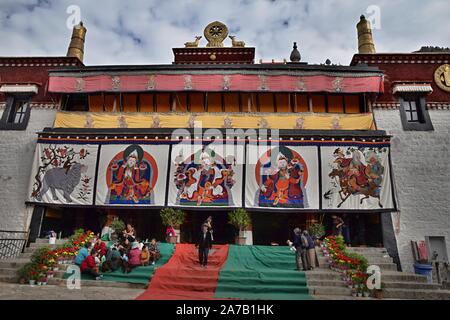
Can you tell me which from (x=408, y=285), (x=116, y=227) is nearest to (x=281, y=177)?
(x=408, y=285)

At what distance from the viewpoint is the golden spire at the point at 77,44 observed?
20594 mm

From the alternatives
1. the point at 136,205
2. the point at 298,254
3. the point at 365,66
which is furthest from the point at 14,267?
the point at 365,66

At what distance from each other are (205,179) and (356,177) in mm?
6803

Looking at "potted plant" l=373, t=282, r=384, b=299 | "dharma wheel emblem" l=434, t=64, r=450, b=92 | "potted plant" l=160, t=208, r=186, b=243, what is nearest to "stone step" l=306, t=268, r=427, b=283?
"potted plant" l=373, t=282, r=384, b=299

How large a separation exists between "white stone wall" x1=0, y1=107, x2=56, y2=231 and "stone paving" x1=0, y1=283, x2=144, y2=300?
19.8ft

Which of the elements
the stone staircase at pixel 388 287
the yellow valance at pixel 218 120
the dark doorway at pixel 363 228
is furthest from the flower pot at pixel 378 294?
the yellow valance at pixel 218 120

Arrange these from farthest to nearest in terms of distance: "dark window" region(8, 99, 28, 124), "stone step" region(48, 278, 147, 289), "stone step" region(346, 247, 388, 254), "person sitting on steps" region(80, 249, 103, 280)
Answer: "dark window" region(8, 99, 28, 124) → "stone step" region(346, 247, 388, 254) → "person sitting on steps" region(80, 249, 103, 280) → "stone step" region(48, 278, 147, 289)

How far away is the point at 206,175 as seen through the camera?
1367 centimetres

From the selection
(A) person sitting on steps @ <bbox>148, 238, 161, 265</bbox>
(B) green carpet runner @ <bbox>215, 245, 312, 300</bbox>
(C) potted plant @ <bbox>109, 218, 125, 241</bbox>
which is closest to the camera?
(B) green carpet runner @ <bbox>215, 245, 312, 300</bbox>

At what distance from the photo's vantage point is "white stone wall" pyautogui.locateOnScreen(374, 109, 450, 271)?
1360 cm

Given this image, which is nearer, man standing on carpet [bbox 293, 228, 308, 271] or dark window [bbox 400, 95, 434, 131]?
man standing on carpet [bbox 293, 228, 308, 271]

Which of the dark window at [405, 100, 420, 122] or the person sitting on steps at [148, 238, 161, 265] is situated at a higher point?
the dark window at [405, 100, 420, 122]

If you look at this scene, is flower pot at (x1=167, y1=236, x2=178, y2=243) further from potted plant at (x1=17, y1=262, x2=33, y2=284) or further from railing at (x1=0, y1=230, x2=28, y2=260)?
railing at (x1=0, y1=230, x2=28, y2=260)

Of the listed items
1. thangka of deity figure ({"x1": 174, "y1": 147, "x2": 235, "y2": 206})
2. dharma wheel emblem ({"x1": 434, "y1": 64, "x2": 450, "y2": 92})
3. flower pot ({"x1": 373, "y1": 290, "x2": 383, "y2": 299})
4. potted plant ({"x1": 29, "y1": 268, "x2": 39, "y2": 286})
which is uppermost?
dharma wheel emblem ({"x1": 434, "y1": 64, "x2": 450, "y2": 92})
